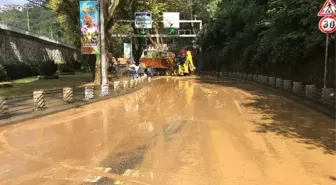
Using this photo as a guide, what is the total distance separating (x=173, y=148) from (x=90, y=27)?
Result: 15.5 meters

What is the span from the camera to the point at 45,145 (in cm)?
952

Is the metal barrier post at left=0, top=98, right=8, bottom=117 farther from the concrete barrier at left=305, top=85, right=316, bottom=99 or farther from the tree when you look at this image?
the tree

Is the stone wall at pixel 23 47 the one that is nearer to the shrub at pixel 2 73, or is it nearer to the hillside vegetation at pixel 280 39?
the shrub at pixel 2 73

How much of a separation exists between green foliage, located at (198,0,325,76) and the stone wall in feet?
74.3

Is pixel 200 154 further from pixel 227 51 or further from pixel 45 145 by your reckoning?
pixel 227 51

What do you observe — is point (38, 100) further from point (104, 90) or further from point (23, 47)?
point (23, 47)

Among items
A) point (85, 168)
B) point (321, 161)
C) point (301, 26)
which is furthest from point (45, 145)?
point (301, 26)

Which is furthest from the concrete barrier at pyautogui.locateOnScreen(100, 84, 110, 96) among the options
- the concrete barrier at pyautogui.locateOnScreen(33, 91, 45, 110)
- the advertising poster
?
the concrete barrier at pyautogui.locateOnScreen(33, 91, 45, 110)

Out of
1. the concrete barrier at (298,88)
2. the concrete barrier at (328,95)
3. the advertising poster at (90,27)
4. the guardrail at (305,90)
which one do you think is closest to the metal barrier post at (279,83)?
the guardrail at (305,90)

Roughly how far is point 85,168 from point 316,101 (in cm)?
1218

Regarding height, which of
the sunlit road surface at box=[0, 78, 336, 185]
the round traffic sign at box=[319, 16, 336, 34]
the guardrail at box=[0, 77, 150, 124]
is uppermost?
the round traffic sign at box=[319, 16, 336, 34]

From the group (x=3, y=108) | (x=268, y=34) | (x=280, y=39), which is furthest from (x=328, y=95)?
(x=268, y=34)

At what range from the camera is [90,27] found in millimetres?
22844

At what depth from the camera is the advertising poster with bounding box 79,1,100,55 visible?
74.9 ft
